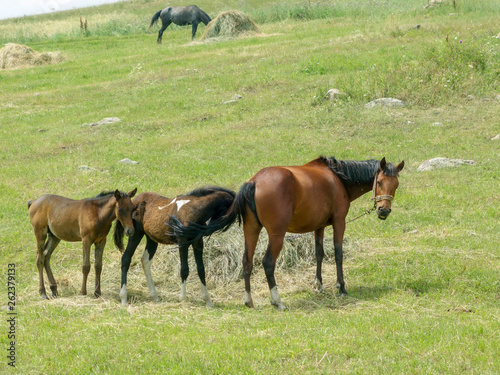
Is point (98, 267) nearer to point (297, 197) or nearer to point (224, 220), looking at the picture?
point (224, 220)

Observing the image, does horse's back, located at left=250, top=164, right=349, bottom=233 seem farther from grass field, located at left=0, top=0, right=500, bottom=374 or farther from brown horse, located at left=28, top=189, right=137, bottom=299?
brown horse, located at left=28, top=189, right=137, bottom=299

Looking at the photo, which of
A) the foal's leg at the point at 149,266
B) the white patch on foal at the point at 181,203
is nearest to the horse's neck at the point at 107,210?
the foal's leg at the point at 149,266

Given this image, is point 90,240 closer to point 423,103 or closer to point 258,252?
point 258,252

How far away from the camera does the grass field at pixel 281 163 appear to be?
617 centimetres

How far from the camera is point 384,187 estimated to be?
820 centimetres

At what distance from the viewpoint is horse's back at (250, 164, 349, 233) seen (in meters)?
7.69

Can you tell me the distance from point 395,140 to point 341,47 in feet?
31.8

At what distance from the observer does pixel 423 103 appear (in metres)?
17.3

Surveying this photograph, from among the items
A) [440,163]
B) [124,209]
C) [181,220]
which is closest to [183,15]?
[440,163]

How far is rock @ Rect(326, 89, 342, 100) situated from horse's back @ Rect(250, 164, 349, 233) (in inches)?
383

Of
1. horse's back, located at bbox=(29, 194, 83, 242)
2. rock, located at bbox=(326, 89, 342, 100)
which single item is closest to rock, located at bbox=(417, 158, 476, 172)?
rock, located at bbox=(326, 89, 342, 100)

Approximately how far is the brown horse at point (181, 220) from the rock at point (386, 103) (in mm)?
9990

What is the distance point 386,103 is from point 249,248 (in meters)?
10.6

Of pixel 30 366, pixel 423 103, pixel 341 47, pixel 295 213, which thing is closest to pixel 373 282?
pixel 295 213
